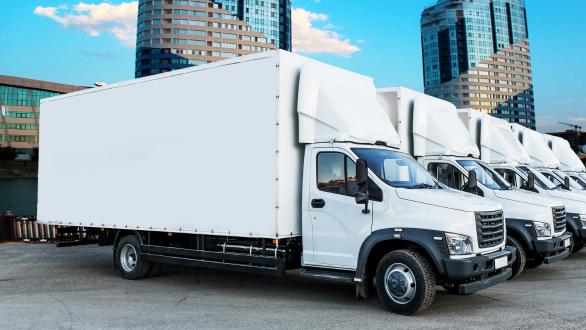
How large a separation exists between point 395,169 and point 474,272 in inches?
73.3

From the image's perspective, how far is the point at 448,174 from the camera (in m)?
10.6

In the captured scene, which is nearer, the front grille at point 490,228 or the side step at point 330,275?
the front grille at point 490,228

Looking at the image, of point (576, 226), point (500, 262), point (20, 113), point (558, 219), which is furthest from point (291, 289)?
point (20, 113)

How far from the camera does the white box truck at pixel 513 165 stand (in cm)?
1183

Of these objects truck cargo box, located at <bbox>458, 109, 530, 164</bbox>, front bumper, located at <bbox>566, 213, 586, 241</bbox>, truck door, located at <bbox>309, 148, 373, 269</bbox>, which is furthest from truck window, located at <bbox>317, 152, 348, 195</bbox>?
truck cargo box, located at <bbox>458, 109, 530, 164</bbox>

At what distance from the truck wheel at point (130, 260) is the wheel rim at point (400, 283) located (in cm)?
520

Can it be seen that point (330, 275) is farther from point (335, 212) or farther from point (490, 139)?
point (490, 139)

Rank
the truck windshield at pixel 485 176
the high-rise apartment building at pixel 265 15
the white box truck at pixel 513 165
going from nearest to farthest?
the truck windshield at pixel 485 176 < the white box truck at pixel 513 165 < the high-rise apartment building at pixel 265 15

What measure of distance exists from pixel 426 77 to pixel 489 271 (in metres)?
184

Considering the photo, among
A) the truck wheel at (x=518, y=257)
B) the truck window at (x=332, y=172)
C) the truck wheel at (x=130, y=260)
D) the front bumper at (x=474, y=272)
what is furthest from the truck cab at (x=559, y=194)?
the truck wheel at (x=130, y=260)

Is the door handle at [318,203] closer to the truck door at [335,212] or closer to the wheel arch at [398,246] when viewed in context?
the truck door at [335,212]

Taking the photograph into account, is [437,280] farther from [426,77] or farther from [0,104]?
[426,77]

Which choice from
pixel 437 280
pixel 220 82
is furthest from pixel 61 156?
pixel 437 280

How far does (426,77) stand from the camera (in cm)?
18250
